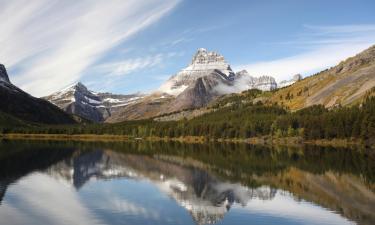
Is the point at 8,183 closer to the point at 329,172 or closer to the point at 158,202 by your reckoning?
the point at 158,202

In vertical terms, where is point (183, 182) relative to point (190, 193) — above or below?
above

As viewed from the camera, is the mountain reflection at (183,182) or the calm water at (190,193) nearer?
the calm water at (190,193)

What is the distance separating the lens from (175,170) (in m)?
111

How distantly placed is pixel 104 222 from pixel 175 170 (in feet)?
200

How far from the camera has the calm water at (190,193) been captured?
178 ft

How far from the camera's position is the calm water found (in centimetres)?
5431

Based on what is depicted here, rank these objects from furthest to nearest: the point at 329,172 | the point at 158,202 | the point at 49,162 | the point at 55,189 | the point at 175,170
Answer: the point at 49,162, the point at 175,170, the point at 329,172, the point at 55,189, the point at 158,202

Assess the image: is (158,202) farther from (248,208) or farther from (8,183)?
(8,183)

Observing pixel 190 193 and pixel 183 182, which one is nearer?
pixel 190 193

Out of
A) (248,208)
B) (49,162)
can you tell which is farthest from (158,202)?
(49,162)

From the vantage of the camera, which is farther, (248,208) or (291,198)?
(291,198)

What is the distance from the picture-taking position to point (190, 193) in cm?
7506

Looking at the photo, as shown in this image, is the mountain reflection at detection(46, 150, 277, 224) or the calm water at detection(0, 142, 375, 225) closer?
the calm water at detection(0, 142, 375, 225)

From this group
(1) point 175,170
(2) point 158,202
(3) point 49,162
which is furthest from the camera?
(3) point 49,162
